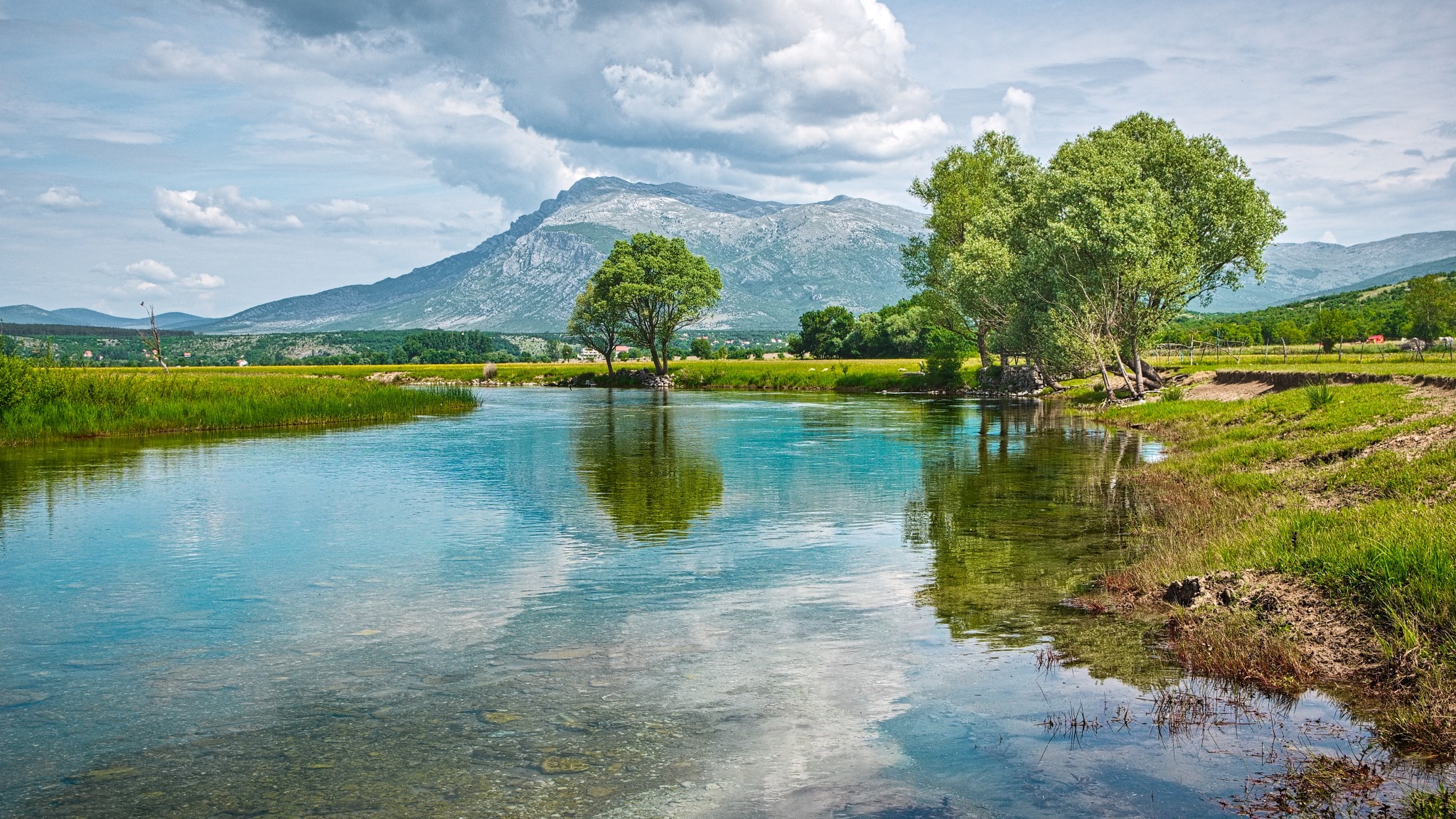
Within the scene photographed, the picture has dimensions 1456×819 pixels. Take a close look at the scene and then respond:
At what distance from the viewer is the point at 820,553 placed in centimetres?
1816

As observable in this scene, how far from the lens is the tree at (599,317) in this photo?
108125mm

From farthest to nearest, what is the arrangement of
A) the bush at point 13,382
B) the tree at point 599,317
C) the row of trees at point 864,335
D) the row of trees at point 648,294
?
the row of trees at point 864,335 < the tree at point 599,317 < the row of trees at point 648,294 < the bush at point 13,382

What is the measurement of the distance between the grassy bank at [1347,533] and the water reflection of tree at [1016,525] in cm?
118

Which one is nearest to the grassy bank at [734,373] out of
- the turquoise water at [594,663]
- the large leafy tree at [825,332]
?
the large leafy tree at [825,332]

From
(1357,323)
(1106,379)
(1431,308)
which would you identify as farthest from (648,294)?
(1357,323)

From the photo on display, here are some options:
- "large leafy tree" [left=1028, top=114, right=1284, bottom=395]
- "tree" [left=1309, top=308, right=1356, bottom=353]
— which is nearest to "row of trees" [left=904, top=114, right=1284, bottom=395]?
"large leafy tree" [left=1028, top=114, right=1284, bottom=395]

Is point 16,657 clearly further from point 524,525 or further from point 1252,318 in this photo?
point 1252,318

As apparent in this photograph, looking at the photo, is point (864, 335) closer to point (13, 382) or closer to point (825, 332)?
point (825, 332)

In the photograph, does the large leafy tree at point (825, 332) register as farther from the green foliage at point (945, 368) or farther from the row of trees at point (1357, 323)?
the green foliage at point (945, 368)

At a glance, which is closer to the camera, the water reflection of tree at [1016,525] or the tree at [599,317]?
the water reflection of tree at [1016,525]

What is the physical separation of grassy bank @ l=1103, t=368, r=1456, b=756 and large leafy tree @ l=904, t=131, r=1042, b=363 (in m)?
36.2

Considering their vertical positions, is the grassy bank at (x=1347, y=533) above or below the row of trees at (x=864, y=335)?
below

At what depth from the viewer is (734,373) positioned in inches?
4309

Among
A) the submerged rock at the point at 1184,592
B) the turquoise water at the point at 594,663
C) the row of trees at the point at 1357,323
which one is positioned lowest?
the turquoise water at the point at 594,663
